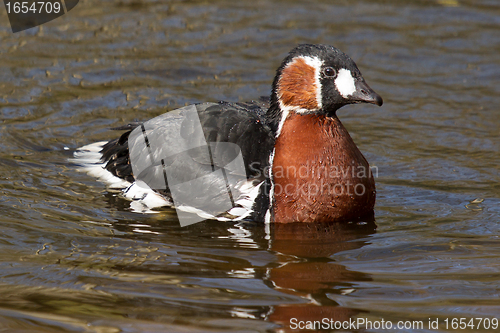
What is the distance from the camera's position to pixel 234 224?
5547mm

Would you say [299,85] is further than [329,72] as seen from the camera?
Yes

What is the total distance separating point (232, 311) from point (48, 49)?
6.68 metres

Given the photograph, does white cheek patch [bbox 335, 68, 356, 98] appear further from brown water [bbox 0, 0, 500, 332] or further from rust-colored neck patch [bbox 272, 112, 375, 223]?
brown water [bbox 0, 0, 500, 332]

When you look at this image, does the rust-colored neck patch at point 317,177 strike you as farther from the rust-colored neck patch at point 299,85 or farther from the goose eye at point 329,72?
the goose eye at point 329,72

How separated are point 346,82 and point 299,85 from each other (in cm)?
40

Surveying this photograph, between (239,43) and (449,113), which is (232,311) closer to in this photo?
(449,113)

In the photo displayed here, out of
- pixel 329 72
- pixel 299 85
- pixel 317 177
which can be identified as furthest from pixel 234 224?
pixel 329 72

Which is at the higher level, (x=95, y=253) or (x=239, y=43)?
(x=239, y=43)

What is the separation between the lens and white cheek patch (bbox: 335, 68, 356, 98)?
545 centimetres

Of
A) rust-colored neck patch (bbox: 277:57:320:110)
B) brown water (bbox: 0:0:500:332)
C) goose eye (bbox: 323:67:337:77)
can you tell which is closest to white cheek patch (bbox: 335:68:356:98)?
goose eye (bbox: 323:67:337:77)

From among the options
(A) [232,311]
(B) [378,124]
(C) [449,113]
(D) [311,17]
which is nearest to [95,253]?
(A) [232,311]

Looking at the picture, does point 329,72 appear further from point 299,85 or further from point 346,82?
point 299,85

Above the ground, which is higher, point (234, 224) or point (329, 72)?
point (329, 72)

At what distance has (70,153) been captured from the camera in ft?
22.9
